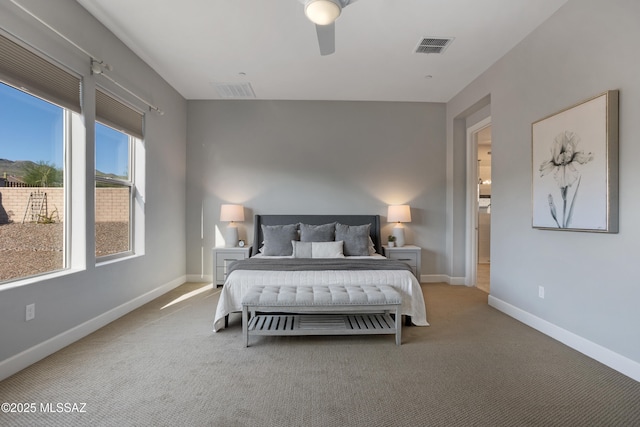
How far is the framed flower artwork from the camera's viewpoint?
7.39ft

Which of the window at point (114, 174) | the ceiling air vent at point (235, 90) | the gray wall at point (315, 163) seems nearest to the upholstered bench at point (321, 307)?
the window at point (114, 174)

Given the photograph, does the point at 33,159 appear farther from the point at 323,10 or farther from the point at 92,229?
the point at 323,10

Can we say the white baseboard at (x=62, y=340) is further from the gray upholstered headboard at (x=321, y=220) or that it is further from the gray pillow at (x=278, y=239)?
the gray upholstered headboard at (x=321, y=220)

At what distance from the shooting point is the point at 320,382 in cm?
205

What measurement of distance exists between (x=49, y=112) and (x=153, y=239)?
186 cm

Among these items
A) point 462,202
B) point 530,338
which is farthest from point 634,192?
point 462,202

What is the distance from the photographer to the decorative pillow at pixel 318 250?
4227mm

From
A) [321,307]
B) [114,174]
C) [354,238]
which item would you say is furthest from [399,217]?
[114,174]

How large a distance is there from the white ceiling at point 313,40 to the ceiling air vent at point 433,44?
66 millimetres

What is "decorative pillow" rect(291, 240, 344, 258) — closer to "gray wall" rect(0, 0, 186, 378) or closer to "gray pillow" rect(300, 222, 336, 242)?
"gray pillow" rect(300, 222, 336, 242)

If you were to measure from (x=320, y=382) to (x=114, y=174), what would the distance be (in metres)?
3.16

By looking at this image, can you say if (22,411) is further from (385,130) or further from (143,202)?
(385,130)

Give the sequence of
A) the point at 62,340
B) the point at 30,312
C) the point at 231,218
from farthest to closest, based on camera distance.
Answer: the point at 231,218, the point at 62,340, the point at 30,312


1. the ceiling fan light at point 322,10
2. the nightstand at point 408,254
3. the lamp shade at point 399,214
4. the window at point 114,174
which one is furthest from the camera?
the lamp shade at point 399,214
